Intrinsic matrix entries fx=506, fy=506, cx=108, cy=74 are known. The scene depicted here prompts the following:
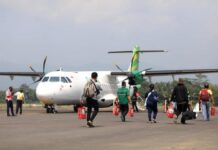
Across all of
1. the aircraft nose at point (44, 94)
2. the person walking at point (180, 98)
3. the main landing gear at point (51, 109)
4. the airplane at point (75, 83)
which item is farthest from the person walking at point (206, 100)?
the main landing gear at point (51, 109)

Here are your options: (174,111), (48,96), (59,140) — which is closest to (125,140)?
(59,140)

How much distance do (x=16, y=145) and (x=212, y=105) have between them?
42.5 feet

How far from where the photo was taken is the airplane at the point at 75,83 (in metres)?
30.5

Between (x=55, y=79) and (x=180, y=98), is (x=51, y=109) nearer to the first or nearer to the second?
(x=55, y=79)

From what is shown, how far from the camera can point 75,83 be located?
106 ft

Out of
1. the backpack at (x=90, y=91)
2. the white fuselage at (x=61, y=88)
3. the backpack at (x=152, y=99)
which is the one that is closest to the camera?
the backpack at (x=90, y=91)

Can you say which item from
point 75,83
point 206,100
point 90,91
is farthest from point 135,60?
point 90,91

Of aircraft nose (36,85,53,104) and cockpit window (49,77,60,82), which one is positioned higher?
cockpit window (49,77,60,82)

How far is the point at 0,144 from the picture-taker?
10680 millimetres

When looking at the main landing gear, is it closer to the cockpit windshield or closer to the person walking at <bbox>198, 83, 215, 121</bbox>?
the cockpit windshield

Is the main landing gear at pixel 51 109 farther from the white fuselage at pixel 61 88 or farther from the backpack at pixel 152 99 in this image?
the backpack at pixel 152 99

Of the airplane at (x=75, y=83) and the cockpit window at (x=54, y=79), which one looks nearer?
the airplane at (x=75, y=83)

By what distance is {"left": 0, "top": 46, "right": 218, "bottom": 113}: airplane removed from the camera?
100ft

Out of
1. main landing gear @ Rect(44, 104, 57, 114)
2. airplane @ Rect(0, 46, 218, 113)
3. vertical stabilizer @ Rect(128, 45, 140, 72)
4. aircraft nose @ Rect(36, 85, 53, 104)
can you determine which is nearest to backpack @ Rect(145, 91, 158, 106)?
airplane @ Rect(0, 46, 218, 113)
